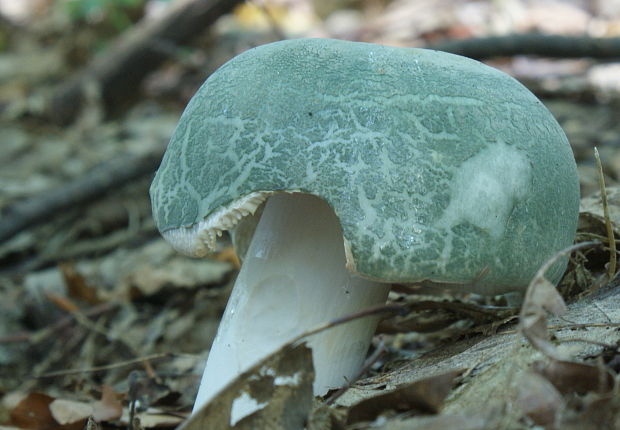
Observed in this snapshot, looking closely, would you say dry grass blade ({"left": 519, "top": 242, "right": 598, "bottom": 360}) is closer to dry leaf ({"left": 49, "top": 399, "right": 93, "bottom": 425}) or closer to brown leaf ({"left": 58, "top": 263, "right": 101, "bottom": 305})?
dry leaf ({"left": 49, "top": 399, "right": 93, "bottom": 425})

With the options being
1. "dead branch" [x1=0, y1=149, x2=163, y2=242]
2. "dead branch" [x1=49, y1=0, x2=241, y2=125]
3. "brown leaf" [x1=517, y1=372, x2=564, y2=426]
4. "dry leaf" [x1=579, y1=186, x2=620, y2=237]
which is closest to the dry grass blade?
"brown leaf" [x1=517, y1=372, x2=564, y2=426]

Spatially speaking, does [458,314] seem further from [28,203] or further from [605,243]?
[28,203]

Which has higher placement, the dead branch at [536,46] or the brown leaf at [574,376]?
the dead branch at [536,46]

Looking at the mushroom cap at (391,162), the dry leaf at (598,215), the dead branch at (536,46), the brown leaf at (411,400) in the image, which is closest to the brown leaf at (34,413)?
the mushroom cap at (391,162)

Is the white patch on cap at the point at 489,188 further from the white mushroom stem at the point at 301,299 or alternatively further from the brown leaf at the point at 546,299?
the white mushroom stem at the point at 301,299

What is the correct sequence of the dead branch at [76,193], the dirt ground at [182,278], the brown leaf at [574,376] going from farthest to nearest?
the dead branch at [76,193] < the dirt ground at [182,278] < the brown leaf at [574,376]

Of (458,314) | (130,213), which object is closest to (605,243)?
(458,314)

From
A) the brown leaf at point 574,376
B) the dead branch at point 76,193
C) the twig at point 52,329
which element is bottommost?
the twig at point 52,329

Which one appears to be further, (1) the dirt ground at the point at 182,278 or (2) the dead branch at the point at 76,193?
(2) the dead branch at the point at 76,193
